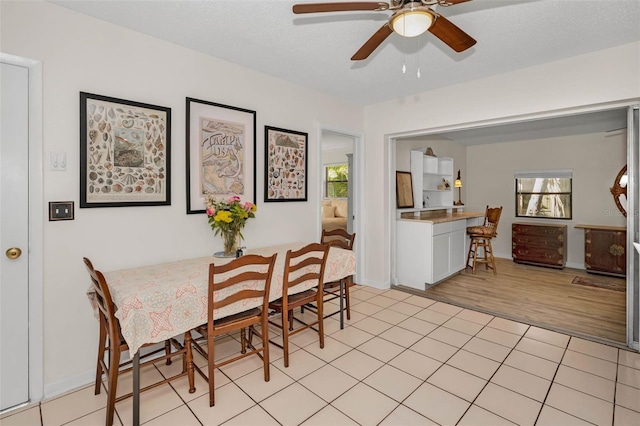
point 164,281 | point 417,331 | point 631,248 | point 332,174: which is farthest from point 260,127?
point 332,174

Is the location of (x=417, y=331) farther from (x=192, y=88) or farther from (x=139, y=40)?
(x=139, y=40)

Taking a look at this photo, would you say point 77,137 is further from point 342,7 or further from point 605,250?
point 605,250

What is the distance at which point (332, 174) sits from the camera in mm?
7957

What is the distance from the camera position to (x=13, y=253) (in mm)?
1986

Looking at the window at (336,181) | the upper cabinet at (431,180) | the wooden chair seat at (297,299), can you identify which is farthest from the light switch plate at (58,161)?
the window at (336,181)

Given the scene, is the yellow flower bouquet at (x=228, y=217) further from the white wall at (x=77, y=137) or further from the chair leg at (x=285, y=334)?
the chair leg at (x=285, y=334)

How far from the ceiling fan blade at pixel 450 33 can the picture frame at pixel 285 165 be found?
6.31 ft

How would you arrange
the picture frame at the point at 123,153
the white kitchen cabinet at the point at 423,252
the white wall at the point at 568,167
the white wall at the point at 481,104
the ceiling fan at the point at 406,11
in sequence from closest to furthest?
1. the ceiling fan at the point at 406,11
2. the picture frame at the point at 123,153
3. the white wall at the point at 481,104
4. the white kitchen cabinet at the point at 423,252
5. the white wall at the point at 568,167

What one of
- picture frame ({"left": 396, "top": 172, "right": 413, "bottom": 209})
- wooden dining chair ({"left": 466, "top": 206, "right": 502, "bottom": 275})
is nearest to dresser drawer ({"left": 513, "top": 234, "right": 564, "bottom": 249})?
wooden dining chair ({"left": 466, "top": 206, "right": 502, "bottom": 275})

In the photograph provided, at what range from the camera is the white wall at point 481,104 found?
8.95 ft

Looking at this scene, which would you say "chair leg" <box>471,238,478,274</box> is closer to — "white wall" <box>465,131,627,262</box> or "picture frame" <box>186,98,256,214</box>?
"white wall" <box>465,131,627,262</box>

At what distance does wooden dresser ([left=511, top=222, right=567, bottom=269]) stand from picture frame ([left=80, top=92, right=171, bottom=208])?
5954 mm

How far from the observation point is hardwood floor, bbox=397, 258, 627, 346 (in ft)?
10.6

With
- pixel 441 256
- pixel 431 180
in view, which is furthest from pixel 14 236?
pixel 431 180
